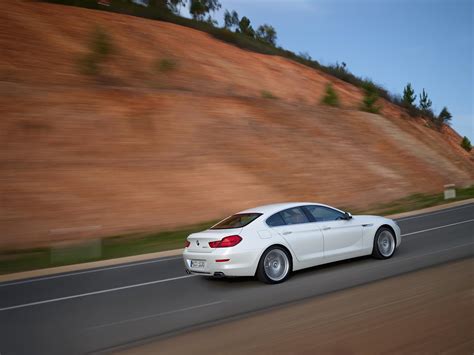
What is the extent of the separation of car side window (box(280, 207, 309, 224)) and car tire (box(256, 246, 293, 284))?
0.59 m

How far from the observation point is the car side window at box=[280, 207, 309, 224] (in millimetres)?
8703

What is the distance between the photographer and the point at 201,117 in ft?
85.1

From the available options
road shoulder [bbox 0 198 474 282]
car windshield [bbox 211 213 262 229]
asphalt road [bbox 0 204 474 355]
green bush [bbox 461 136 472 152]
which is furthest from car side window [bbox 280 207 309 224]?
green bush [bbox 461 136 472 152]

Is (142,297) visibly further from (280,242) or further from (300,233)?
(300,233)

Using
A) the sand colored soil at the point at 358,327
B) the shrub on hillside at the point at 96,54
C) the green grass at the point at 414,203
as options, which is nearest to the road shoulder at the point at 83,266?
the sand colored soil at the point at 358,327

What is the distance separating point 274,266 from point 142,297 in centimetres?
223

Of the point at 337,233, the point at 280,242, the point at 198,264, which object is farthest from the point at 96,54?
the point at 280,242

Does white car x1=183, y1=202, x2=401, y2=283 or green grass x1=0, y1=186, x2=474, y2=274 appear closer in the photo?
white car x1=183, y1=202, x2=401, y2=283

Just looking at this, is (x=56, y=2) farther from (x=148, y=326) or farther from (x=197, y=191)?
(x=148, y=326)

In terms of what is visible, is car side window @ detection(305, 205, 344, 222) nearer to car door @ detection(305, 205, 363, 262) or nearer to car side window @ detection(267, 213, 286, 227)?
car door @ detection(305, 205, 363, 262)

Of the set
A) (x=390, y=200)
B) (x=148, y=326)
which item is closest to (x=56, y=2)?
(x=390, y=200)

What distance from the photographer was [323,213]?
917cm

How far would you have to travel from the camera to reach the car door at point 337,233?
8.89 meters

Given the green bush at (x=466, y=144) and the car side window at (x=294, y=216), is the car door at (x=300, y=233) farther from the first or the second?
the green bush at (x=466, y=144)
